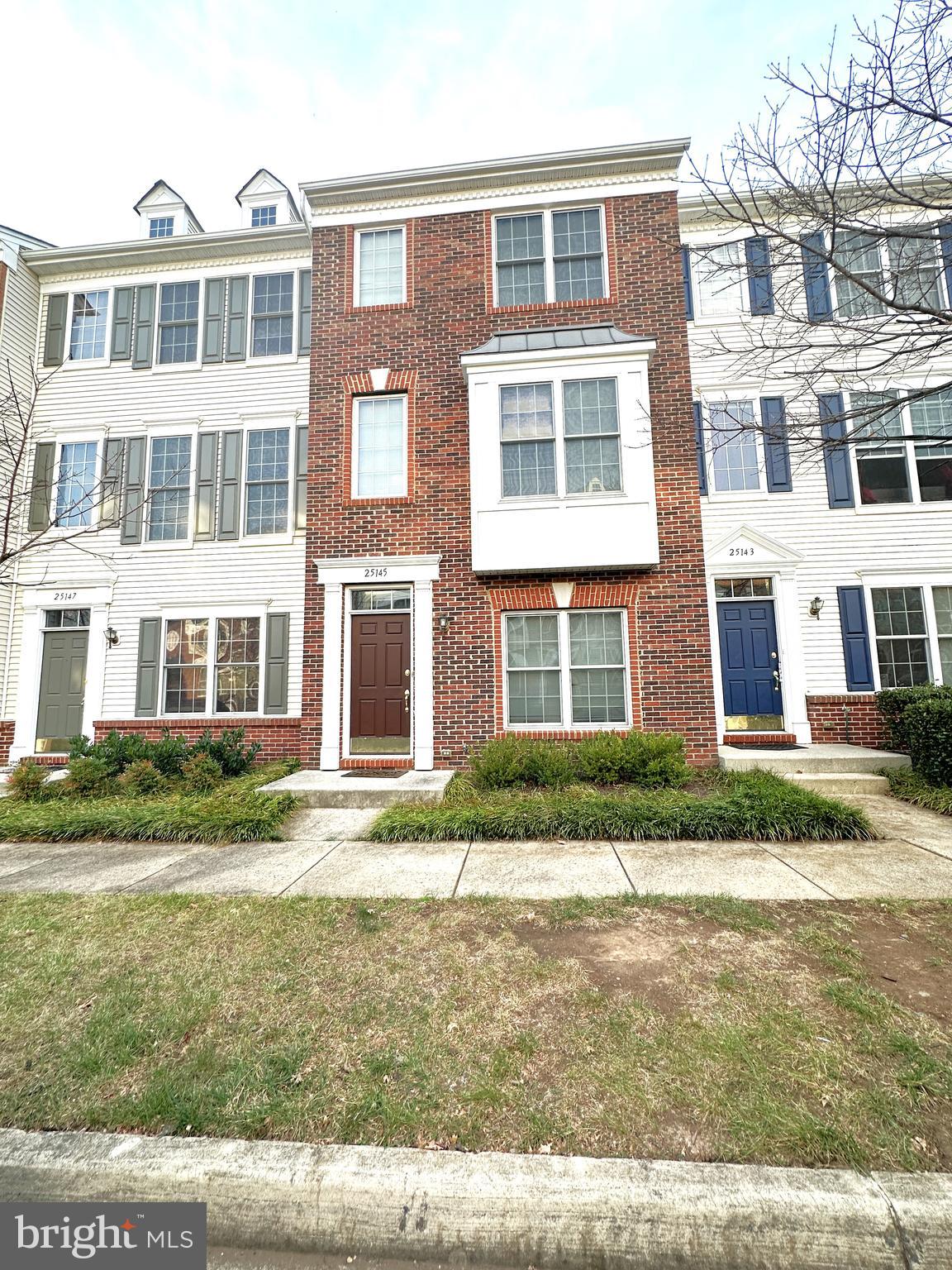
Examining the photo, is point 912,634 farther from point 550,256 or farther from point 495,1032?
point 495,1032

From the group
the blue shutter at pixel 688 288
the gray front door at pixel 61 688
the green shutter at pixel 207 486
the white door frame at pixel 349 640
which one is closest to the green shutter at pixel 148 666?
the gray front door at pixel 61 688

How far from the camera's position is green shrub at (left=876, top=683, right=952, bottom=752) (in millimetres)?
8297

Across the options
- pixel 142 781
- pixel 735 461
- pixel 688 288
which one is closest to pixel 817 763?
pixel 735 461

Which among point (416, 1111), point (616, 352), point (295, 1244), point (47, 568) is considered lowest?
point (295, 1244)

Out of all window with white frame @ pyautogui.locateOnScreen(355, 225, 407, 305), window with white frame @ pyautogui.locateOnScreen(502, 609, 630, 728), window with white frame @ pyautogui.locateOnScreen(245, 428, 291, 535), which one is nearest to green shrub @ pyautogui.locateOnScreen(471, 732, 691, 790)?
window with white frame @ pyautogui.locateOnScreen(502, 609, 630, 728)

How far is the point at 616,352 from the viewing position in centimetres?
858

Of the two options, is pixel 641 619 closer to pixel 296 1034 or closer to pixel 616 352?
pixel 616 352

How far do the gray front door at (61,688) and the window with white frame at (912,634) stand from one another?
50.0 feet

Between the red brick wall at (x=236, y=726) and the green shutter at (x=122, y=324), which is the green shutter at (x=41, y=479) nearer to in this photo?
the green shutter at (x=122, y=324)

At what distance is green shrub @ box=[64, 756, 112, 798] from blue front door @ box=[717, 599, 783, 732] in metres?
10.0

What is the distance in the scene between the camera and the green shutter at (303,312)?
455 inches

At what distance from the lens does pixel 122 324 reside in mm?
12141

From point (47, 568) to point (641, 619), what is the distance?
1162cm

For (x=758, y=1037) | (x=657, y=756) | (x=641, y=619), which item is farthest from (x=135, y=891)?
(x=641, y=619)
